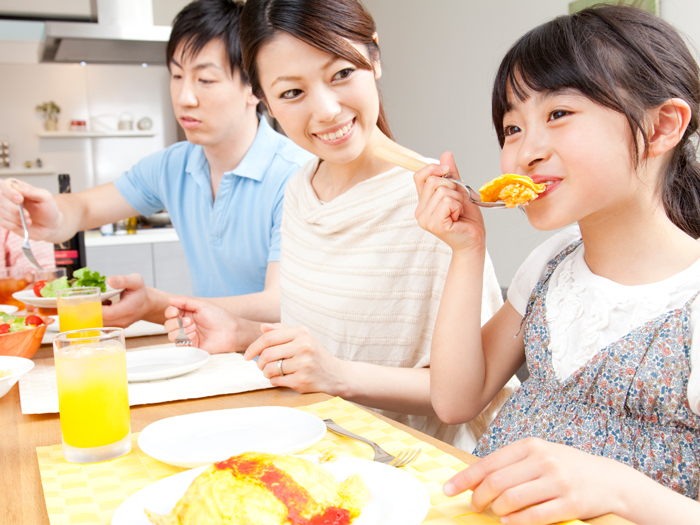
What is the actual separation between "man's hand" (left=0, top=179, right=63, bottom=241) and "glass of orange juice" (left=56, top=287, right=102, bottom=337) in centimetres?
64

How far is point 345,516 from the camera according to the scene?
21.6 inches

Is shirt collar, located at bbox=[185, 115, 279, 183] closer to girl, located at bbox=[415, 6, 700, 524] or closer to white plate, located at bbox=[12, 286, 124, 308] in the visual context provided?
white plate, located at bbox=[12, 286, 124, 308]

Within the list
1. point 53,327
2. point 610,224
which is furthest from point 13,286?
point 610,224

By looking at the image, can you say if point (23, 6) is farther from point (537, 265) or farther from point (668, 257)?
point (668, 257)

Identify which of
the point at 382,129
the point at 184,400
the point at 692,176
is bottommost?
the point at 184,400

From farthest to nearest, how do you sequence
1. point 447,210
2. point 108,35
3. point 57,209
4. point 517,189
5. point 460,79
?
point 460,79
point 108,35
point 57,209
point 447,210
point 517,189

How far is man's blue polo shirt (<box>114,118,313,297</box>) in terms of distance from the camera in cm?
202

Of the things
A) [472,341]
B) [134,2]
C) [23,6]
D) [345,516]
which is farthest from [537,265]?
[23,6]

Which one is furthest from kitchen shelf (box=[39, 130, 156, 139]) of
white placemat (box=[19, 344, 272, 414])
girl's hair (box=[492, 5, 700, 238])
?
girl's hair (box=[492, 5, 700, 238])

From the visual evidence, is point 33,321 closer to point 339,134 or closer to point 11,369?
point 11,369

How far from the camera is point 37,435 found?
2.89 ft

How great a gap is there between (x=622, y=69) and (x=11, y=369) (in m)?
1.07

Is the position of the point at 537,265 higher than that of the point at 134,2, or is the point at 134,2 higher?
the point at 134,2

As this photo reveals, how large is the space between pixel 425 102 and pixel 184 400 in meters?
3.24
